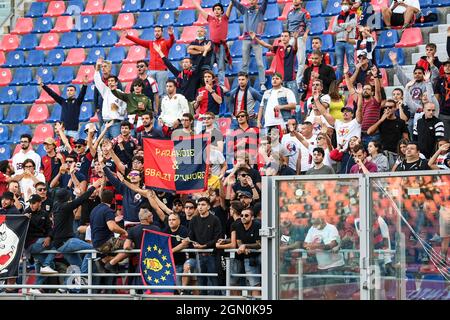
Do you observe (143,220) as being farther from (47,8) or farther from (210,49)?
(47,8)

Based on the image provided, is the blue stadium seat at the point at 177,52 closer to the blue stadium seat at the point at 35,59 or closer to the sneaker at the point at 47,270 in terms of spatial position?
the blue stadium seat at the point at 35,59

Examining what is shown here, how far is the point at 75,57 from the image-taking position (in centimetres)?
2286

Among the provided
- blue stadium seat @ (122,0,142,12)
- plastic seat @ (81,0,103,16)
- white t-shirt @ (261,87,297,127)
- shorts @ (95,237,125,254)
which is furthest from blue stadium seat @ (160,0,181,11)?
shorts @ (95,237,125,254)

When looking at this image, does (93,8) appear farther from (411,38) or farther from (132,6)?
(411,38)

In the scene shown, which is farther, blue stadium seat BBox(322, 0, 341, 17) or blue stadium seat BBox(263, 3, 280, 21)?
blue stadium seat BBox(263, 3, 280, 21)

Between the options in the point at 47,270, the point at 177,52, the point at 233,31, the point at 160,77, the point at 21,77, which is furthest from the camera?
the point at 21,77

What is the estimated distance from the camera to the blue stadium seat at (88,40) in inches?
904

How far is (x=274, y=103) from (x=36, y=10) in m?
8.36

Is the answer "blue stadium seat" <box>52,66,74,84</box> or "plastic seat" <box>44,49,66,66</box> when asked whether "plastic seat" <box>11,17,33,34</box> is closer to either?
"plastic seat" <box>44,49,66,66</box>

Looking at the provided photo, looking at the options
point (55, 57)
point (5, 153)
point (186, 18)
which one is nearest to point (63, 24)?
point (55, 57)

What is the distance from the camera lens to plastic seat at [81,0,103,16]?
23.6m

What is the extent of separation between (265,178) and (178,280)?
17.4 feet

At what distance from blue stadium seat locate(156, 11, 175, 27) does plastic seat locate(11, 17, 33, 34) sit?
10.0 feet

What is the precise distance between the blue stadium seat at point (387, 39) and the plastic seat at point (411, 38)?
0.37 ft
